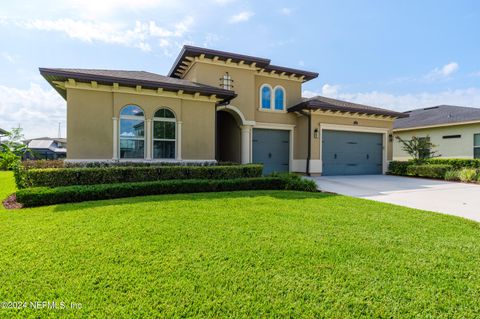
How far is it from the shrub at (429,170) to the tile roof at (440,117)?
482 cm

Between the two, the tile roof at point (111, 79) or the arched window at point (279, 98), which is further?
the arched window at point (279, 98)

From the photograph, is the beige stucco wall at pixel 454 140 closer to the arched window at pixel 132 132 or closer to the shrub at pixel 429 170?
the shrub at pixel 429 170

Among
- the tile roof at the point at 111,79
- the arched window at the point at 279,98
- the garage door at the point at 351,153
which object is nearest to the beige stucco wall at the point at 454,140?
the garage door at the point at 351,153

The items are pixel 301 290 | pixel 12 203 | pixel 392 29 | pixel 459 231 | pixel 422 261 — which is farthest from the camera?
pixel 392 29

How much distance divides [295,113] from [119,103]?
30.8 feet

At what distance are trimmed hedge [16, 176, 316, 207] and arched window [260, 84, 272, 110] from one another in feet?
20.1

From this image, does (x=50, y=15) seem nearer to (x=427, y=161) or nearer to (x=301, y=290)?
(x=301, y=290)

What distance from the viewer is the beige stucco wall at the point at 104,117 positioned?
8922 mm

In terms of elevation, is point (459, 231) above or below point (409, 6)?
below

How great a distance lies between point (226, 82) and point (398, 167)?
1187 centimetres

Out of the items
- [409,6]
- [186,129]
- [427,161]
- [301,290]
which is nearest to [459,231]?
[301,290]

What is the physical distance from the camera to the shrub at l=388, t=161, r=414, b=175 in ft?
48.7

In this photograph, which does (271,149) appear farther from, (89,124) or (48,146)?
(48,146)

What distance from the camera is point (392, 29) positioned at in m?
11.7
